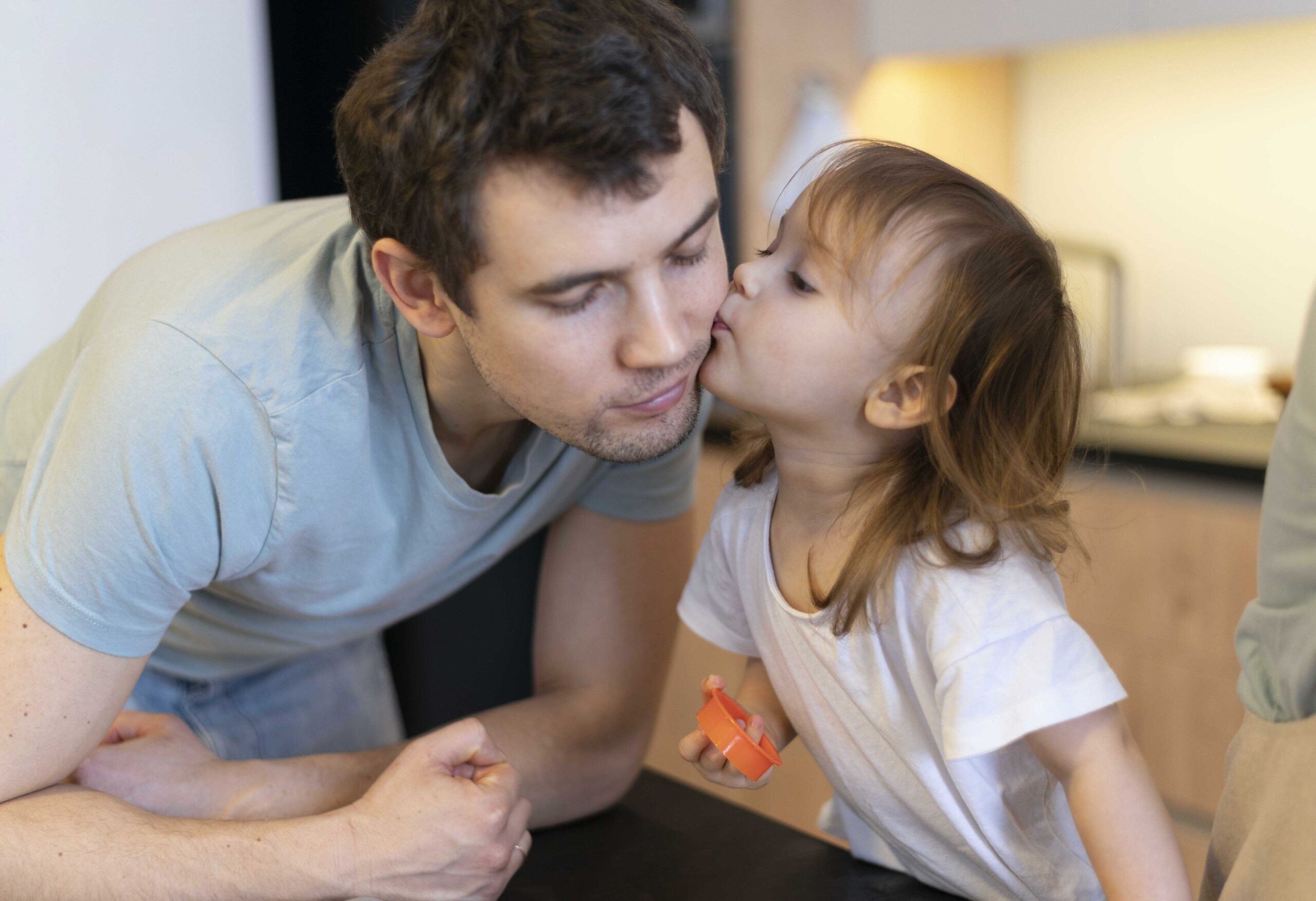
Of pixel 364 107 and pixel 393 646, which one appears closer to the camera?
pixel 364 107

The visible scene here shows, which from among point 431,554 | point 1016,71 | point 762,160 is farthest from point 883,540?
point 1016,71

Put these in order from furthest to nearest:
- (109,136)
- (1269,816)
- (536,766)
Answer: (109,136) < (536,766) < (1269,816)

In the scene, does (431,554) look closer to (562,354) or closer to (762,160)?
(562,354)

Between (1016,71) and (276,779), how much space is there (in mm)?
2478

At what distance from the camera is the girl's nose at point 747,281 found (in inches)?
42.9

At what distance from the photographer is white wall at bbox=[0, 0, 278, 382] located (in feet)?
6.77

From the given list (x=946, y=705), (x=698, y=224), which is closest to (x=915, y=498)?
(x=946, y=705)

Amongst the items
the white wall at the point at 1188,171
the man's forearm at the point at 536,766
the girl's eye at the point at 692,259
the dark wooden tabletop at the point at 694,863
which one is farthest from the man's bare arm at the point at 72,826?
the white wall at the point at 1188,171

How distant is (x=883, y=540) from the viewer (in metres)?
1.01

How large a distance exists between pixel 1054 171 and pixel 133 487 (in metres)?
2.45

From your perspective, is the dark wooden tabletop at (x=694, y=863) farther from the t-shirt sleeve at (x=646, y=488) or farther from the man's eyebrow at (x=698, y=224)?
the man's eyebrow at (x=698, y=224)

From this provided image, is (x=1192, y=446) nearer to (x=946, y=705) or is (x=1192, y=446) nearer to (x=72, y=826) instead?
(x=946, y=705)

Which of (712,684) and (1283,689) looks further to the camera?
(712,684)

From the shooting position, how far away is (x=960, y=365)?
1.05 m
